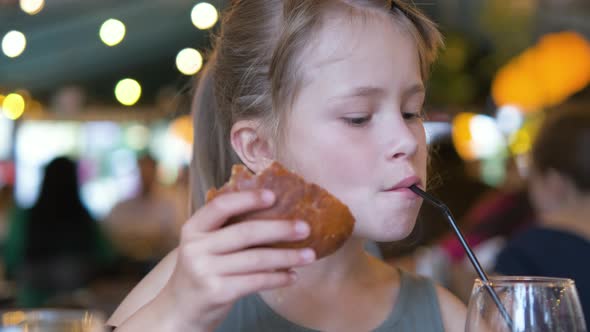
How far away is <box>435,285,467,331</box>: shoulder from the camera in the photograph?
145 centimetres

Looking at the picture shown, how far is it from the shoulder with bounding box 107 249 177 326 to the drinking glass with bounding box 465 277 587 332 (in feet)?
2.30

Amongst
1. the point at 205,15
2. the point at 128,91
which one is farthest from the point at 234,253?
the point at 128,91

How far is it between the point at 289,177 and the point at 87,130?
1081 centimetres

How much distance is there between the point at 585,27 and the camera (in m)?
7.46

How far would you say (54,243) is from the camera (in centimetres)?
445

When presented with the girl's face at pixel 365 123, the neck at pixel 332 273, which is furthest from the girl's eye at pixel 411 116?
the neck at pixel 332 273

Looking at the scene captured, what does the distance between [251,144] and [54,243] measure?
3352mm

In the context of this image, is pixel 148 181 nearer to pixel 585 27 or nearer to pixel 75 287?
pixel 75 287

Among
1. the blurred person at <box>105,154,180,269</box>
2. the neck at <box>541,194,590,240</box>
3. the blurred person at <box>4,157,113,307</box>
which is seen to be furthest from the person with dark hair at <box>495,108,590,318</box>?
the blurred person at <box>105,154,180,269</box>

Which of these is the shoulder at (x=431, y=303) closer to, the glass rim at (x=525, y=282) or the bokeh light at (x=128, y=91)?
the glass rim at (x=525, y=282)

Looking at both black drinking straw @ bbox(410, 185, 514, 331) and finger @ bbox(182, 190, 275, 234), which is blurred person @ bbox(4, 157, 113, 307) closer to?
black drinking straw @ bbox(410, 185, 514, 331)

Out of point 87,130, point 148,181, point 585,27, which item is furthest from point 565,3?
point 87,130

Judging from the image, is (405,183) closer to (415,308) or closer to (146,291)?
(415,308)

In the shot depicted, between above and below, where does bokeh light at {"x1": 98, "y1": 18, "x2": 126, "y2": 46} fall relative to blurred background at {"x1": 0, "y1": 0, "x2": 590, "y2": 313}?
above
